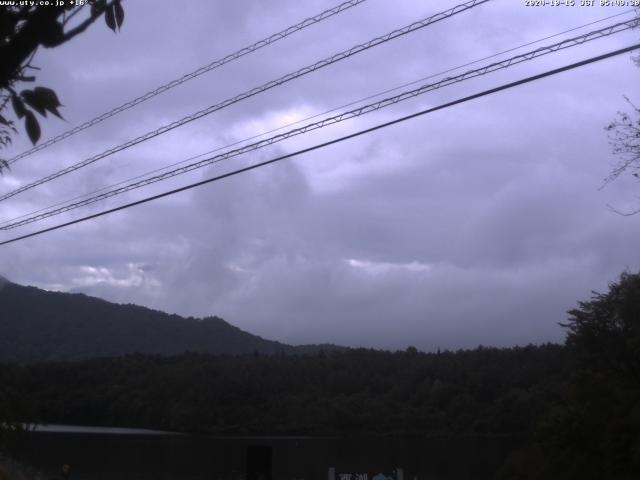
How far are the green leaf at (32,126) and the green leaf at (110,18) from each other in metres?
0.57

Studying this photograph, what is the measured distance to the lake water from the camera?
33969 millimetres

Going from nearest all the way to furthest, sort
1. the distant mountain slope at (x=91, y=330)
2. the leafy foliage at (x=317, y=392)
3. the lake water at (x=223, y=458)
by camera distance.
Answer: the lake water at (x=223, y=458)
the leafy foliage at (x=317, y=392)
the distant mountain slope at (x=91, y=330)

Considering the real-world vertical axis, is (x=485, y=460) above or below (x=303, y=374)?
below

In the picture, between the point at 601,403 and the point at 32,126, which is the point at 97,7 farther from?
the point at 601,403

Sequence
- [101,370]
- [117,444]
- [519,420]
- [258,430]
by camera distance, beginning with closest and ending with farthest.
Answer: [117,444] < [519,420] < [101,370] < [258,430]

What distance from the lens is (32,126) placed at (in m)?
3.61

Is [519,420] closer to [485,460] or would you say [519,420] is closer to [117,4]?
[485,460]

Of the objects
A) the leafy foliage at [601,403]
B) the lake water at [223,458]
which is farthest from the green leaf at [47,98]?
the lake water at [223,458]

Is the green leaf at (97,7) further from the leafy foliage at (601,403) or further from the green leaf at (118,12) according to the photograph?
the leafy foliage at (601,403)

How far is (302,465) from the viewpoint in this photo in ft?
117

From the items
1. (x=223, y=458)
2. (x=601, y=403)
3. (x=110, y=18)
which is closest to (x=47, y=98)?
(x=110, y=18)

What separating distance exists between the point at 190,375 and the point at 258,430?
391 inches

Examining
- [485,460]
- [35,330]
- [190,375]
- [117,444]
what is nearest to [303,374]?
[190,375]

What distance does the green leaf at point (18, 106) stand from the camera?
361 cm
